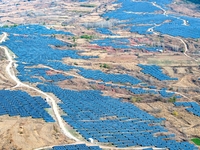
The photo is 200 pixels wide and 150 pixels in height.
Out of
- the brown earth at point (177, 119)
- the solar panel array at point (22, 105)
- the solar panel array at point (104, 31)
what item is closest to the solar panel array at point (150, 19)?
the solar panel array at point (104, 31)

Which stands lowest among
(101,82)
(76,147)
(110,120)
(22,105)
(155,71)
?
→ (155,71)

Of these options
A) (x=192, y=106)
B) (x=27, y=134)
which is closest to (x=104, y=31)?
(x=192, y=106)

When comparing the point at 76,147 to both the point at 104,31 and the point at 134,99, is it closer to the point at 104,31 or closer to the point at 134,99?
the point at 134,99

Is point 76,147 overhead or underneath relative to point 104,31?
overhead

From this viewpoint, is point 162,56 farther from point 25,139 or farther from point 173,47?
point 25,139

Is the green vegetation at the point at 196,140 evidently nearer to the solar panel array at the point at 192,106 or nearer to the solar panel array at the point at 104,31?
the solar panel array at the point at 192,106

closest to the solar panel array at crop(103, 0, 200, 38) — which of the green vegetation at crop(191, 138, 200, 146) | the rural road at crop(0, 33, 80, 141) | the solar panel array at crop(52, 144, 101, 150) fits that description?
the rural road at crop(0, 33, 80, 141)

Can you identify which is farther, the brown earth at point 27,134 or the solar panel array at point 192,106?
the solar panel array at point 192,106

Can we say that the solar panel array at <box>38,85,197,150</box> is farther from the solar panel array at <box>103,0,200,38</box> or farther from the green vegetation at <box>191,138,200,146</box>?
the solar panel array at <box>103,0,200,38</box>
